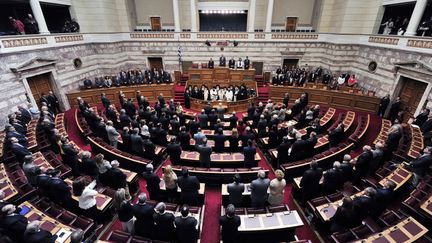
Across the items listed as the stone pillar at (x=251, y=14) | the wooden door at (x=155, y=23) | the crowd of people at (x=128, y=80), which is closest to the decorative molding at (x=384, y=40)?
the stone pillar at (x=251, y=14)

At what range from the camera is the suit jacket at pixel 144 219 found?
16.1 feet

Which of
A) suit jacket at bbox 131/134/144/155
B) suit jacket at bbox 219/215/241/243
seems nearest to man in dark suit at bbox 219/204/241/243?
suit jacket at bbox 219/215/241/243

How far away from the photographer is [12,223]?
440 cm

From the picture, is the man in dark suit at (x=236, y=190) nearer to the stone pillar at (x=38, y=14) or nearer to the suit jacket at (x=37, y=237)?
the suit jacket at (x=37, y=237)

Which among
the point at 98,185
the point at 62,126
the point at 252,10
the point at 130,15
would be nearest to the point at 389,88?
the point at 252,10

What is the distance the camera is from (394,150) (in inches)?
347

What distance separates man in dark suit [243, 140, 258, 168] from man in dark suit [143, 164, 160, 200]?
10.0 feet

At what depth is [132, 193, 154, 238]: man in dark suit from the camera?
16.0 ft

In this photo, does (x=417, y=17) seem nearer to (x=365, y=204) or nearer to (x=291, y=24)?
(x=291, y=24)

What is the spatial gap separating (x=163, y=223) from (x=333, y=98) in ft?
48.1

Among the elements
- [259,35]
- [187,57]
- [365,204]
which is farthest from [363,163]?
[187,57]

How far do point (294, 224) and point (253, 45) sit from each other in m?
17.1

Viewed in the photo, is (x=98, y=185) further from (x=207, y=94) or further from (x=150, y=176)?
(x=207, y=94)

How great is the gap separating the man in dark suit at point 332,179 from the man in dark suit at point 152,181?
501cm
